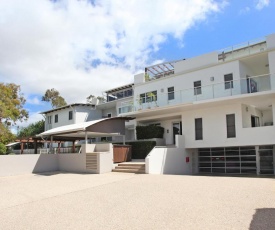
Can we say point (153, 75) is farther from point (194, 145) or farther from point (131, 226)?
point (131, 226)

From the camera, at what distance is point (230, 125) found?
19375 millimetres

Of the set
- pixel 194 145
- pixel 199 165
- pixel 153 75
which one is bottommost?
pixel 199 165

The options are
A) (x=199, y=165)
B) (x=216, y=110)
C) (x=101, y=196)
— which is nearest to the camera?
(x=101, y=196)

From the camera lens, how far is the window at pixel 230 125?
1925 cm

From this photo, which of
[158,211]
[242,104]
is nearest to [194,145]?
[242,104]

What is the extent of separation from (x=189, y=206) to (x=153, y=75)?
1965 centimetres

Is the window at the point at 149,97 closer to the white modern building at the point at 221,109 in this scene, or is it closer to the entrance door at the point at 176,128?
the white modern building at the point at 221,109

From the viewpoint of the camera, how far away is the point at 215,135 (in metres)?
19.9

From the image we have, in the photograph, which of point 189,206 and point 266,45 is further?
point 266,45

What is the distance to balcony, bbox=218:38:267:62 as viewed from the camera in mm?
19516

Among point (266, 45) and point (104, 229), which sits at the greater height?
point (266, 45)

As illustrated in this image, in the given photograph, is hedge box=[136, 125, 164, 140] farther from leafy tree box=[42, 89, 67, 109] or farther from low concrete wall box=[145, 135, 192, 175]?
leafy tree box=[42, 89, 67, 109]

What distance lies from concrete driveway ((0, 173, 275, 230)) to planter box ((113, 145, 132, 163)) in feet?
26.6

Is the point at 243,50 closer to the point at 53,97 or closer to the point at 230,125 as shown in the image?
the point at 230,125
